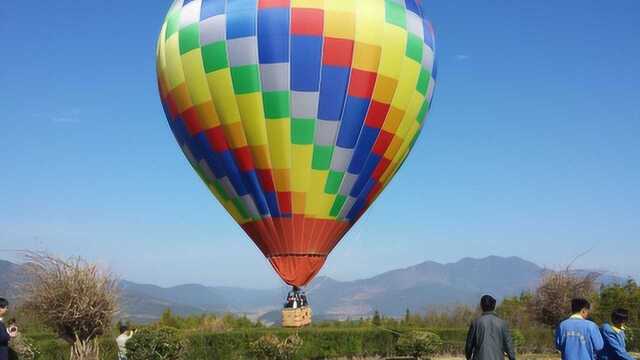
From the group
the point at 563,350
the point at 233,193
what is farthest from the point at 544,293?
the point at 563,350

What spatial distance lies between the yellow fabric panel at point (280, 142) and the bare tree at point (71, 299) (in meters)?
5.76

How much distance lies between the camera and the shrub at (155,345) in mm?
17594

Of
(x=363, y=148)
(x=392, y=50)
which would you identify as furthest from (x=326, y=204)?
(x=392, y=50)

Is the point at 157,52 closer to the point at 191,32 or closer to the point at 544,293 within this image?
the point at 191,32

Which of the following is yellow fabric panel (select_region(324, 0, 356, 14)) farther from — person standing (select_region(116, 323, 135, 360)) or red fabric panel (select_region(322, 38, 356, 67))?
person standing (select_region(116, 323, 135, 360))

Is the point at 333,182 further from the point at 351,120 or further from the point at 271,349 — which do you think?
the point at 271,349

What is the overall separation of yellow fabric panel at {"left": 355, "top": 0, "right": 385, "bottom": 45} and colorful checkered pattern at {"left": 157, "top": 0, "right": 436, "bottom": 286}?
1.3 inches

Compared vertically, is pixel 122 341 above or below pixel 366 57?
→ below

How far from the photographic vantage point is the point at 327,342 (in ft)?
89.0

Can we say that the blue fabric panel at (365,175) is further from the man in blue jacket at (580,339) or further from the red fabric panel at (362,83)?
the man in blue jacket at (580,339)

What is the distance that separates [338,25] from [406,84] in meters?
2.90

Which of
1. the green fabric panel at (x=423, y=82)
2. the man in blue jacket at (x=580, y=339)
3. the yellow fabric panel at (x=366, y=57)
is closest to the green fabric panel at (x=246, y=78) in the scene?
the yellow fabric panel at (x=366, y=57)

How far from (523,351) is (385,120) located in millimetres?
13428

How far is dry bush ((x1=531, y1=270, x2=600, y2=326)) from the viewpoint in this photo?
27031 mm
